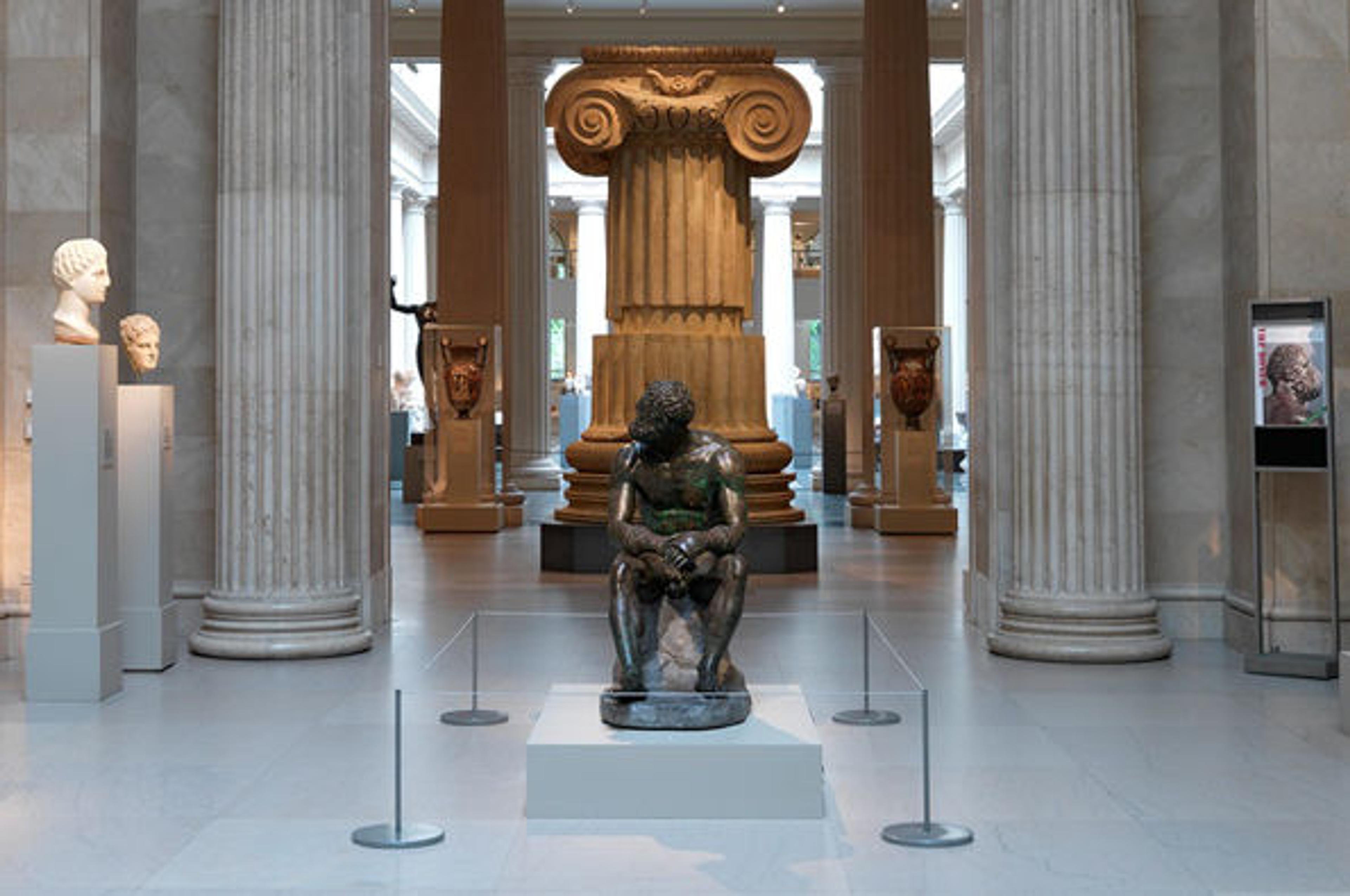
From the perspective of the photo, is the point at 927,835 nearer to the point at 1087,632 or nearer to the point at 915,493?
the point at 1087,632

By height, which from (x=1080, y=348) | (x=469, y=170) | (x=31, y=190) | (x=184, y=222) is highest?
(x=469, y=170)

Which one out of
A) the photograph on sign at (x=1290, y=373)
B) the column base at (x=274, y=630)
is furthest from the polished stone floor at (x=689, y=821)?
the photograph on sign at (x=1290, y=373)

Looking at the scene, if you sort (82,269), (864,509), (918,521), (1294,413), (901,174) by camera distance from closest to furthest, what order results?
(82,269) → (1294,413) → (918,521) → (864,509) → (901,174)

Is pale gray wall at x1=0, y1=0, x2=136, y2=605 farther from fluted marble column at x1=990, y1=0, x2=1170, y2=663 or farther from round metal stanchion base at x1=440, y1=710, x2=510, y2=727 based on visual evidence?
fluted marble column at x1=990, y1=0, x2=1170, y2=663

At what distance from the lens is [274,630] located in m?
10.4

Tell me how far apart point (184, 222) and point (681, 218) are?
6.25 meters

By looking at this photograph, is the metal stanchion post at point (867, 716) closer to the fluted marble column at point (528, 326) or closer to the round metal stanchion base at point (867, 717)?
the round metal stanchion base at point (867, 717)

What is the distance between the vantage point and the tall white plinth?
8.92 metres

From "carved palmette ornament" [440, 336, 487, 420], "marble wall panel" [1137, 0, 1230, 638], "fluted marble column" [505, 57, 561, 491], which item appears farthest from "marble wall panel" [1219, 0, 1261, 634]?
"fluted marble column" [505, 57, 561, 491]

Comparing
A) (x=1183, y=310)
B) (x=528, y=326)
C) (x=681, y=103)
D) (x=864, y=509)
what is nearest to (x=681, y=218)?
(x=681, y=103)

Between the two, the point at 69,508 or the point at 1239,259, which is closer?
the point at 69,508

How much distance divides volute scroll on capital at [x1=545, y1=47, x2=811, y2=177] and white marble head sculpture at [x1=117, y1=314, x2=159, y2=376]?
22.6ft

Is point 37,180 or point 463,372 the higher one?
point 37,180

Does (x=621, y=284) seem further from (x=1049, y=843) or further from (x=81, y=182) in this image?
(x=1049, y=843)
